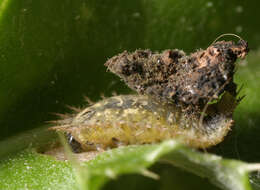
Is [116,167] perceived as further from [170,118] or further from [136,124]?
[170,118]

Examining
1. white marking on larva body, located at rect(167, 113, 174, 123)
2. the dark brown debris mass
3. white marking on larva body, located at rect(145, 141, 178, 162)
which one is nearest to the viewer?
white marking on larva body, located at rect(145, 141, 178, 162)

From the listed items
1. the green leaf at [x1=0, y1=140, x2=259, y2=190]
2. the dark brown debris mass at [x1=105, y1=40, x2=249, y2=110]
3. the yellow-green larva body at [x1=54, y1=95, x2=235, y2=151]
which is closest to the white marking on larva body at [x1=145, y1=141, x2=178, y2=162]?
the green leaf at [x1=0, y1=140, x2=259, y2=190]

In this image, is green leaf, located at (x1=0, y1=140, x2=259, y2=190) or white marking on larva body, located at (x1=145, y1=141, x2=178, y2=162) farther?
white marking on larva body, located at (x1=145, y1=141, x2=178, y2=162)

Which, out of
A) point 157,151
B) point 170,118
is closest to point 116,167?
point 157,151

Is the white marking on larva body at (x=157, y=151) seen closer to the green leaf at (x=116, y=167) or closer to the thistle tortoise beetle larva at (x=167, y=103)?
the green leaf at (x=116, y=167)

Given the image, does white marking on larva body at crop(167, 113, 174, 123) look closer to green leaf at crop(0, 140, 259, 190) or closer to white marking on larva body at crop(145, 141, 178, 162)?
green leaf at crop(0, 140, 259, 190)

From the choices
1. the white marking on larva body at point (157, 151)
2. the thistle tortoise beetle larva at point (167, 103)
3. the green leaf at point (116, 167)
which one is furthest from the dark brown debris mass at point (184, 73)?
the white marking on larva body at point (157, 151)

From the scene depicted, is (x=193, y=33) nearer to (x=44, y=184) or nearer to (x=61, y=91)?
(x=61, y=91)
